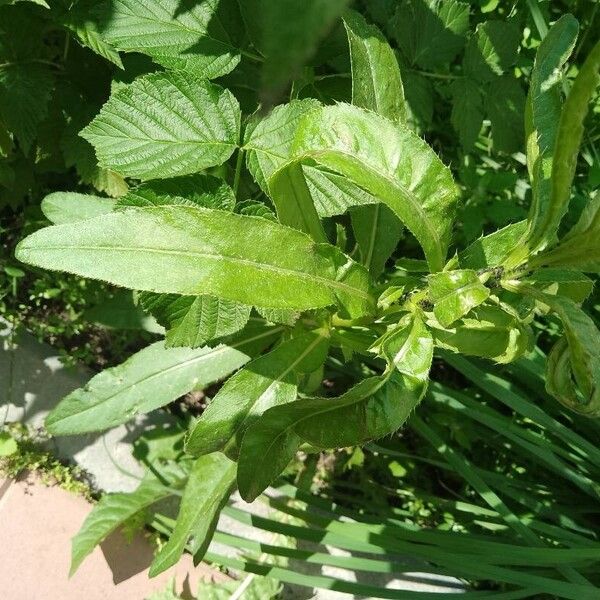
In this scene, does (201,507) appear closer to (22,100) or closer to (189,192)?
(189,192)

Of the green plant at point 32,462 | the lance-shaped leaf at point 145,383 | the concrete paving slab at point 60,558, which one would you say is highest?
the lance-shaped leaf at point 145,383

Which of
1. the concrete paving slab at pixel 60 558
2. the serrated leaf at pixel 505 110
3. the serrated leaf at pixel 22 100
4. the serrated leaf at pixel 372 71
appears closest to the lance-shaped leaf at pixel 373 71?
the serrated leaf at pixel 372 71

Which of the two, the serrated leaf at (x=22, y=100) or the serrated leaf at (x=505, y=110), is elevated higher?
the serrated leaf at (x=505, y=110)

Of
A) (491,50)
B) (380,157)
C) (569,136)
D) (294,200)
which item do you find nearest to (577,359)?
(569,136)

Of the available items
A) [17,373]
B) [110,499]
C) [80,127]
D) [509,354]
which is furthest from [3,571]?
[509,354]

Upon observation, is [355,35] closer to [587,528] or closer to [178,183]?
[178,183]

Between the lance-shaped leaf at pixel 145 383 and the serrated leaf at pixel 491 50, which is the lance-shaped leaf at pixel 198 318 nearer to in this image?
the lance-shaped leaf at pixel 145 383
